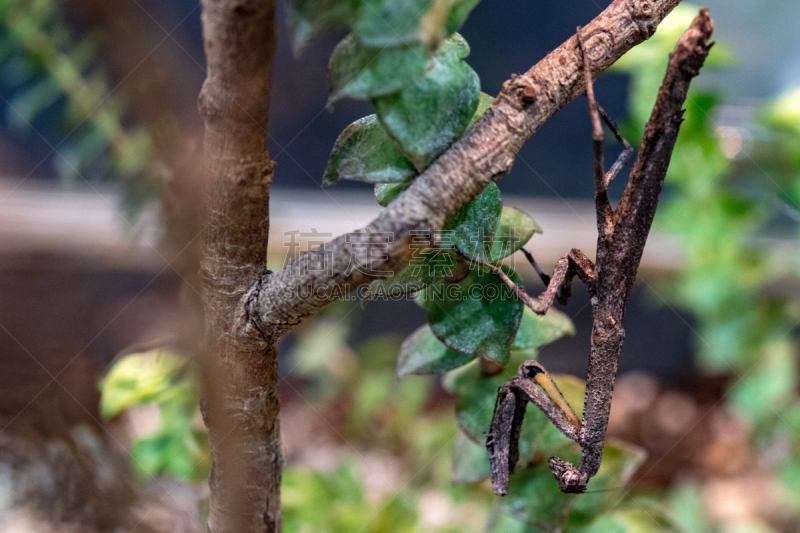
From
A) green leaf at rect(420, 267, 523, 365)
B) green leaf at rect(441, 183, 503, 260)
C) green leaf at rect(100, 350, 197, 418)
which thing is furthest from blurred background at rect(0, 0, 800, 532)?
green leaf at rect(441, 183, 503, 260)

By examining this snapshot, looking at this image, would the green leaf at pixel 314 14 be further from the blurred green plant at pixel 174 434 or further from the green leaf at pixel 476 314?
the blurred green plant at pixel 174 434

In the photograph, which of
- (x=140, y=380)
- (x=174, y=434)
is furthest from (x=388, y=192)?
(x=174, y=434)

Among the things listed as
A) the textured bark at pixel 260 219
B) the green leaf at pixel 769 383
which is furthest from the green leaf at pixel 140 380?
the green leaf at pixel 769 383

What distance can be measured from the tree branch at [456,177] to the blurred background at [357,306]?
0.45ft

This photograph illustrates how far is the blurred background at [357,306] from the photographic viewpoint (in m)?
1.04

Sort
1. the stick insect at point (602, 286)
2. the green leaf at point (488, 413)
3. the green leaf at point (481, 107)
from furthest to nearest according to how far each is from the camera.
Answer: the green leaf at point (488, 413), the stick insect at point (602, 286), the green leaf at point (481, 107)

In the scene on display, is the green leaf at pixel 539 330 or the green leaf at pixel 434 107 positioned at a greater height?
the green leaf at pixel 434 107

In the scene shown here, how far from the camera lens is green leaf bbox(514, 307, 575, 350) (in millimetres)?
719

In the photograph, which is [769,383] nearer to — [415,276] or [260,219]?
[415,276]

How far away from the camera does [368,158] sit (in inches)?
20.4

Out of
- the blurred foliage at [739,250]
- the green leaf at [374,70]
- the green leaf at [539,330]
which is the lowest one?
the blurred foliage at [739,250]

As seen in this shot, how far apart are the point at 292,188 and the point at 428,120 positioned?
1833 millimetres

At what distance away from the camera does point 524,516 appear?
0.76m

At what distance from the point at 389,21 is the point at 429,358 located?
44 centimetres
